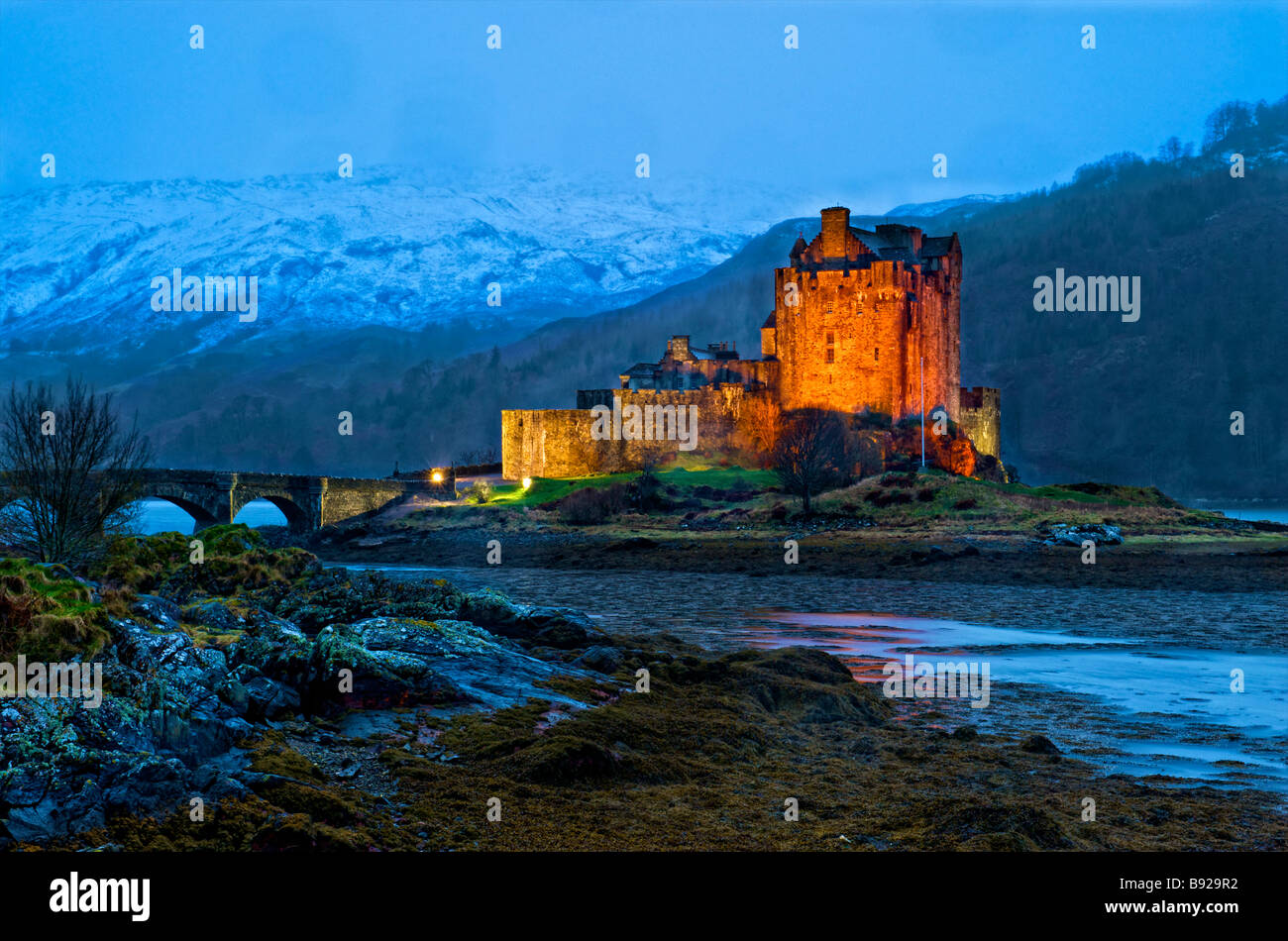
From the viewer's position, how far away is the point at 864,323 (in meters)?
97.6

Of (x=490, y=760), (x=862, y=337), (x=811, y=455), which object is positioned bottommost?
(x=490, y=760)

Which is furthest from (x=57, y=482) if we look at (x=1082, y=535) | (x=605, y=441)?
(x=605, y=441)

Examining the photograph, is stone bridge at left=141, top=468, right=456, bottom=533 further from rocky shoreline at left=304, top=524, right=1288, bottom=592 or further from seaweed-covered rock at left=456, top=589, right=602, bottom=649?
seaweed-covered rock at left=456, top=589, right=602, bottom=649

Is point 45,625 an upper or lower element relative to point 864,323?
lower

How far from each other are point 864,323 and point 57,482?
7511cm

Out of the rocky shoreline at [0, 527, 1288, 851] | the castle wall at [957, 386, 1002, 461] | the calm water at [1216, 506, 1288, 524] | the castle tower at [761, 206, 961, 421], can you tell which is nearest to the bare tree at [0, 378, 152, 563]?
the rocky shoreline at [0, 527, 1288, 851]

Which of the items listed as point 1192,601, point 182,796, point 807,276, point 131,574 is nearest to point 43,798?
point 182,796

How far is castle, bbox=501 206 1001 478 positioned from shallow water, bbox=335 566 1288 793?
4462 centimetres

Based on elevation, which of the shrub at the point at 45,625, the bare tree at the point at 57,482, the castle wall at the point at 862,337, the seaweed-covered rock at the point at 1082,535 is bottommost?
the seaweed-covered rock at the point at 1082,535

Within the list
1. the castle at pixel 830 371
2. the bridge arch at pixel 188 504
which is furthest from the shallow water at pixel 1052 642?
the castle at pixel 830 371

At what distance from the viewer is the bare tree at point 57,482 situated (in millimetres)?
31031

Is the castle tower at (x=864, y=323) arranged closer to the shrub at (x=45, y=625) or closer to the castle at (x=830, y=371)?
the castle at (x=830, y=371)

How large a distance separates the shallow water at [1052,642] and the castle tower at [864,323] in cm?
4717

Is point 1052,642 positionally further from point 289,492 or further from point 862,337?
point 289,492
